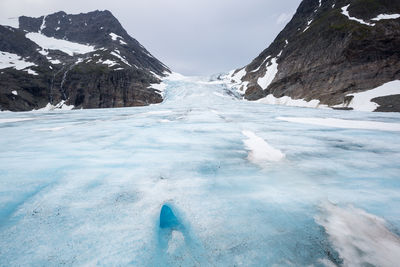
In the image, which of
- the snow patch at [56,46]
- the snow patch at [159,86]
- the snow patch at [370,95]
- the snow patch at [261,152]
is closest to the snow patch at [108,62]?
the snow patch at [159,86]

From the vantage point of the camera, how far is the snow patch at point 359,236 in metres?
1.71

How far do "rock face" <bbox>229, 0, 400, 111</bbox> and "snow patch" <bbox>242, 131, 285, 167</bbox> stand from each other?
80.8 ft

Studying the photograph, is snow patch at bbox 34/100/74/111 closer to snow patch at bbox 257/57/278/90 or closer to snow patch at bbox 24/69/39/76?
snow patch at bbox 24/69/39/76

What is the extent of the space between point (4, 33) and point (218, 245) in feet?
466

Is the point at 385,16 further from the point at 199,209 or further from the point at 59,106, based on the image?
the point at 59,106

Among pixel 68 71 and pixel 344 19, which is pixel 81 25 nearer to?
pixel 68 71

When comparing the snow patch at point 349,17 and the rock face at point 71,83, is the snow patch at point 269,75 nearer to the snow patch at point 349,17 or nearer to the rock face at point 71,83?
the snow patch at point 349,17

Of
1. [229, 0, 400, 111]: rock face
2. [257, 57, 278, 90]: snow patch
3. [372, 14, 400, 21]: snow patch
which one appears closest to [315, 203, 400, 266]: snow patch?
[229, 0, 400, 111]: rock face

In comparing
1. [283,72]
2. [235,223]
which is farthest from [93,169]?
[283,72]

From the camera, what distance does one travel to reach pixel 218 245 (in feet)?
6.26

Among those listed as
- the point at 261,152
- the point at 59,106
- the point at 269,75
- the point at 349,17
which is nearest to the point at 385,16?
the point at 349,17

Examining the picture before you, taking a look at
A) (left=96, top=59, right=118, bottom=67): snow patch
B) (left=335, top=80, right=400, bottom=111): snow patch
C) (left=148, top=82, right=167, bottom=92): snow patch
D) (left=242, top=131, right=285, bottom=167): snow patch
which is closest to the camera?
(left=242, top=131, right=285, bottom=167): snow patch

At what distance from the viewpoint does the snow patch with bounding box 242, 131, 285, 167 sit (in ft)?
13.6

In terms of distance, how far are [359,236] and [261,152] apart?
2813 mm
